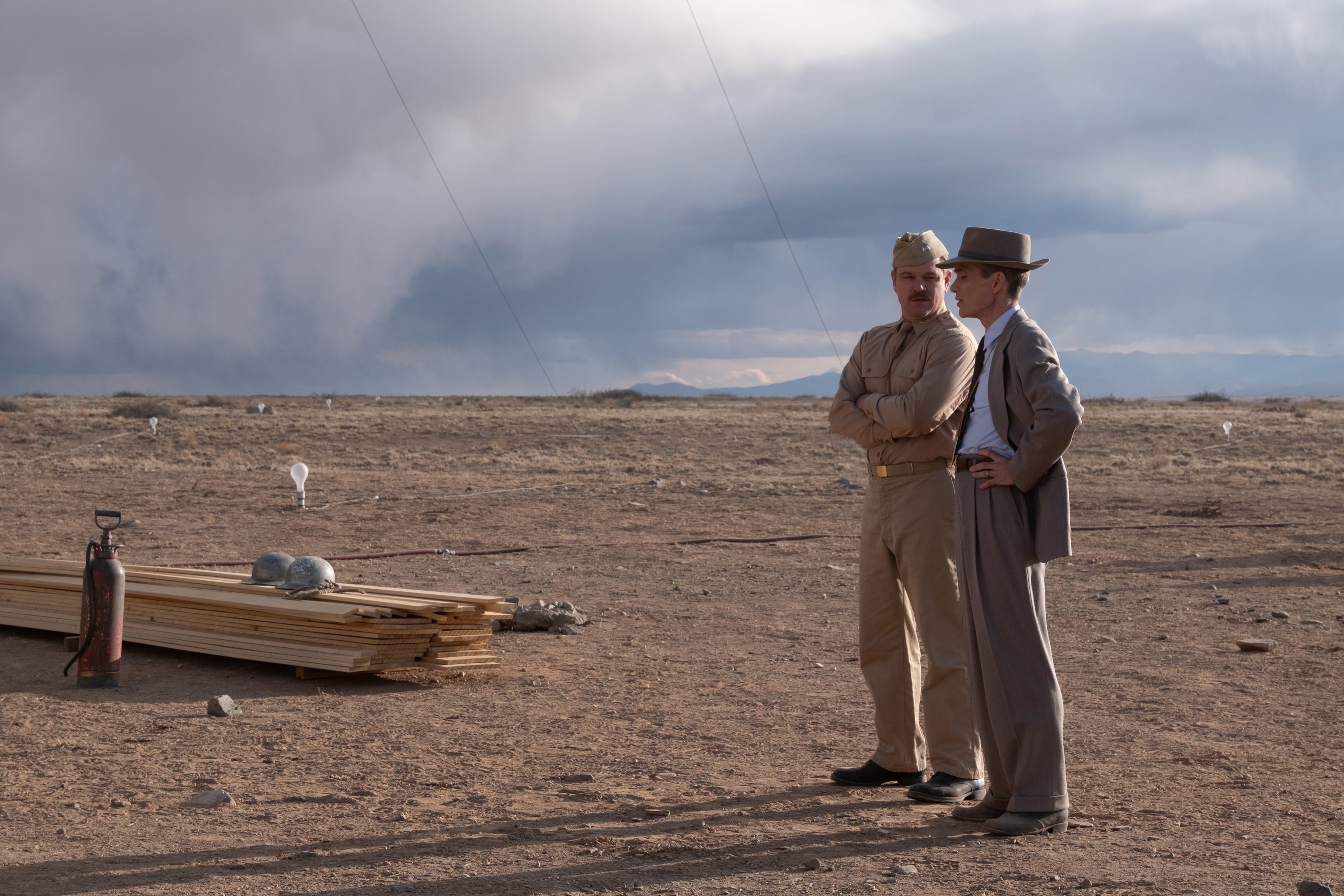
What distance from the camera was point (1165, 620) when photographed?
953cm

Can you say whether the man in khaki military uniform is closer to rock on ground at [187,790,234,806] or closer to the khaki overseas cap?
the khaki overseas cap

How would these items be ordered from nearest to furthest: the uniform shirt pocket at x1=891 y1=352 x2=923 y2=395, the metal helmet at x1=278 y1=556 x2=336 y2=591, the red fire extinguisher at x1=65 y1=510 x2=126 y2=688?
the uniform shirt pocket at x1=891 y1=352 x2=923 y2=395 → the red fire extinguisher at x1=65 y1=510 x2=126 y2=688 → the metal helmet at x1=278 y1=556 x2=336 y2=591

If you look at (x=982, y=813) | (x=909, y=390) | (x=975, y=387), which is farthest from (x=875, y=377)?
(x=982, y=813)

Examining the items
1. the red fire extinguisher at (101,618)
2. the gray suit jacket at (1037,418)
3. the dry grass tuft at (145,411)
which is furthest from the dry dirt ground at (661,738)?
the dry grass tuft at (145,411)

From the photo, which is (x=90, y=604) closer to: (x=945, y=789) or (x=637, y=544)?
(x=945, y=789)

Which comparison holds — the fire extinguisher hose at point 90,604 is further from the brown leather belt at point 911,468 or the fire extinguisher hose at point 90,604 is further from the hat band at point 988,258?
the hat band at point 988,258

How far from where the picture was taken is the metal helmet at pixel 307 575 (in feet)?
25.2

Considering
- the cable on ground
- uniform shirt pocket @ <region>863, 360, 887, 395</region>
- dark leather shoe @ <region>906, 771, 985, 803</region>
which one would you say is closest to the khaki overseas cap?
uniform shirt pocket @ <region>863, 360, 887, 395</region>

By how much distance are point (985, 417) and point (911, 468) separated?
50 cm

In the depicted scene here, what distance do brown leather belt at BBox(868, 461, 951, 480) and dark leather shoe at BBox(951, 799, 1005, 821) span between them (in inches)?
51.8

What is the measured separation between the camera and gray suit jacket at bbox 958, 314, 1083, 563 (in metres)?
4.16

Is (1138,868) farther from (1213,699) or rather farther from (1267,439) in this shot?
(1267,439)


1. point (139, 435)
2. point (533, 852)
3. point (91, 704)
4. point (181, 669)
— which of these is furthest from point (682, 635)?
point (139, 435)

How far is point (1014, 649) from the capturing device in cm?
434
